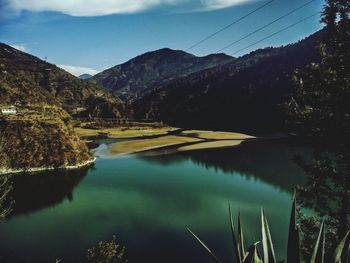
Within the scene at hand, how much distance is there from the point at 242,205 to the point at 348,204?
32.3m

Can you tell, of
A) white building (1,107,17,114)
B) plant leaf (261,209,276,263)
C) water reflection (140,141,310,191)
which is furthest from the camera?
white building (1,107,17,114)

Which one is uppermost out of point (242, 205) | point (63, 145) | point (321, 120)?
point (321, 120)

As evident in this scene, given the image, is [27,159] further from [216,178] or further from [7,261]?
[7,261]

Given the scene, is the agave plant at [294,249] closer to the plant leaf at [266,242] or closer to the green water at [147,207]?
the plant leaf at [266,242]

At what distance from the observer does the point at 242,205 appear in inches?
1838

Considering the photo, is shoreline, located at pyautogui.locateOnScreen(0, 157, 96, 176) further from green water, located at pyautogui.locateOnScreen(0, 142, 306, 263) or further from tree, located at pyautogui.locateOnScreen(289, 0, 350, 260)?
tree, located at pyautogui.locateOnScreen(289, 0, 350, 260)

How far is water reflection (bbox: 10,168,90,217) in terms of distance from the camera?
50294 millimetres

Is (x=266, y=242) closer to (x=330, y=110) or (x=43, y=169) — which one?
(x=330, y=110)

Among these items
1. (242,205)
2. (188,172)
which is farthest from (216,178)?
(242,205)

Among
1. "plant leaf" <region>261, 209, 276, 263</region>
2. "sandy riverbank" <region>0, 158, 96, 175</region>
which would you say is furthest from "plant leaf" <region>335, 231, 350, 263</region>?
"sandy riverbank" <region>0, 158, 96, 175</region>

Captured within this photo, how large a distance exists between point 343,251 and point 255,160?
78325mm

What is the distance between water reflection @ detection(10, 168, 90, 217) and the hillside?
3939 millimetres

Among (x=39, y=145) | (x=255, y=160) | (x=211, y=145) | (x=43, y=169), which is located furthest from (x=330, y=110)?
(x=211, y=145)

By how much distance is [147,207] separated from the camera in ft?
153
